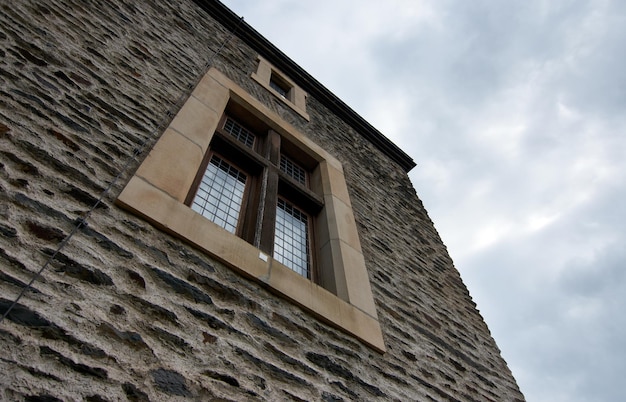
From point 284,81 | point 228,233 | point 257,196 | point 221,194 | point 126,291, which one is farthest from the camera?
point 284,81

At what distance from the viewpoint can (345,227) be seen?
397 cm

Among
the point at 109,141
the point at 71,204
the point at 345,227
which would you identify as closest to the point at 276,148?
the point at 345,227

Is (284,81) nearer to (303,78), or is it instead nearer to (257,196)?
(303,78)

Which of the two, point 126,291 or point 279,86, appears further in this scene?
point 279,86

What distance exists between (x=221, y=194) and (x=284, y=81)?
4.47 meters

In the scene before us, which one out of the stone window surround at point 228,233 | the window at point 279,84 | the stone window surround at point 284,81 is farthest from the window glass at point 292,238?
the window at point 279,84

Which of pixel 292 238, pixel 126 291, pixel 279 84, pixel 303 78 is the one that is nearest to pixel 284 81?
pixel 279 84

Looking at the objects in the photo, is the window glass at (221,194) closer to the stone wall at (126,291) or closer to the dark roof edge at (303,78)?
the stone wall at (126,291)

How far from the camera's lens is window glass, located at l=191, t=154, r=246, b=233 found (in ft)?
10.1

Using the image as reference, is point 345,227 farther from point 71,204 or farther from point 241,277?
point 71,204

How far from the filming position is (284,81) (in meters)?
7.27

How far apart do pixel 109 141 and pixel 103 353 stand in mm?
Answer: 1541

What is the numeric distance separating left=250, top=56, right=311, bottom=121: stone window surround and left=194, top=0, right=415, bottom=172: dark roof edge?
0.93 feet

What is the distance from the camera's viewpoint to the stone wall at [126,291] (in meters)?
1.58
